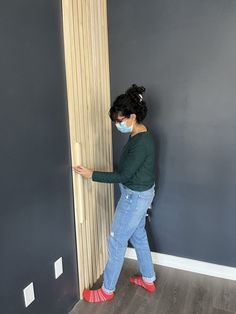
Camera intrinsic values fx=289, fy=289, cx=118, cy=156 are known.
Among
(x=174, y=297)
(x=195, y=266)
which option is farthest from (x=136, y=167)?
(x=195, y=266)

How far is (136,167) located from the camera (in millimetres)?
1900

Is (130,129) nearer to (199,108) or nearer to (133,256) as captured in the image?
(199,108)

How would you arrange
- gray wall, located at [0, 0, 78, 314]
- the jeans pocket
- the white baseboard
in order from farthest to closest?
the white baseboard < the jeans pocket < gray wall, located at [0, 0, 78, 314]

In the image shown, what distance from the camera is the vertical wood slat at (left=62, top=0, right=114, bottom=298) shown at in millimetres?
1942

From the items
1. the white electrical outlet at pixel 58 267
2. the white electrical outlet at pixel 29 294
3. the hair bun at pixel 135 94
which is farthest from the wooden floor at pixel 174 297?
the hair bun at pixel 135 94

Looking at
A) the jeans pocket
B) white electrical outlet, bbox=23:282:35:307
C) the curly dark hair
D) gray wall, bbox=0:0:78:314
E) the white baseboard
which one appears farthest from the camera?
the white baseboard

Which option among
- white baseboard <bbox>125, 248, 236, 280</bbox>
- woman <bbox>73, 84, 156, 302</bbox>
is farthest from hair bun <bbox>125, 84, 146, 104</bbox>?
white baseboard <bbox>125, 248, 236, 280</bbox>

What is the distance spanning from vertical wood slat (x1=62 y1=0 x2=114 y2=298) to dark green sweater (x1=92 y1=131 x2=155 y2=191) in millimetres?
257

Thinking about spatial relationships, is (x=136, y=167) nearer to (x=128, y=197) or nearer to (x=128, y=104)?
(x=128, y=197)

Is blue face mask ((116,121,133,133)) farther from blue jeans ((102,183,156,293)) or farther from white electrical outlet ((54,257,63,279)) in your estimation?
white electrical outlet ((54,257,63,279))

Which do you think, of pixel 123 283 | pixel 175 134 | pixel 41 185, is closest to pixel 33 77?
pixel 41 185

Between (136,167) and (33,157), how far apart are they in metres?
0.66

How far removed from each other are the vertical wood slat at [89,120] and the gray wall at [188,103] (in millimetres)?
160

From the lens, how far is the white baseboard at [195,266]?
7.93ft
